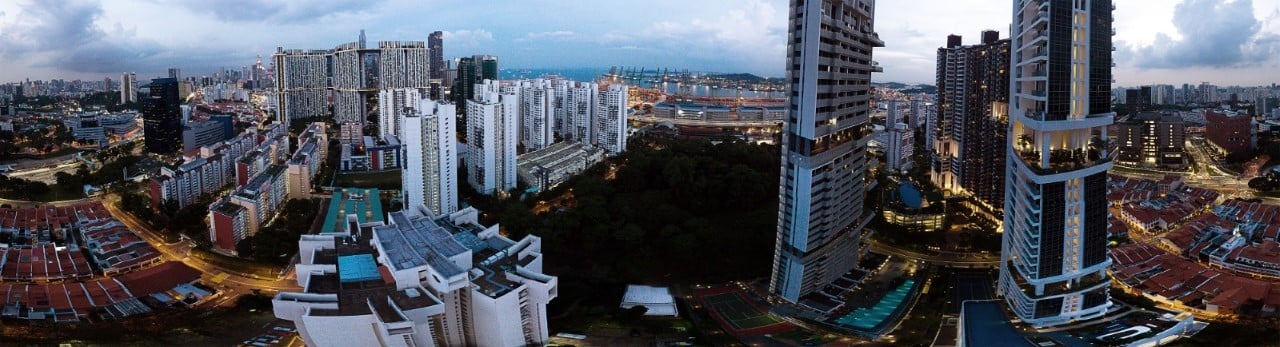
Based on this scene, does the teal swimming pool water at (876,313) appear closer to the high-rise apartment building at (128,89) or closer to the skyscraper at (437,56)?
the skyscraper at (437,56)

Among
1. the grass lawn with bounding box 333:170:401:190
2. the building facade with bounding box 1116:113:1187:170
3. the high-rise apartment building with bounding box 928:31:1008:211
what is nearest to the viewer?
the high-rise apartment building with bounding box 928:31:1008:211

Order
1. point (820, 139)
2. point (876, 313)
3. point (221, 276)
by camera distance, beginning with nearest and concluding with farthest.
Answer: point (820, 139) → point (876, 313) → point (221, 276)

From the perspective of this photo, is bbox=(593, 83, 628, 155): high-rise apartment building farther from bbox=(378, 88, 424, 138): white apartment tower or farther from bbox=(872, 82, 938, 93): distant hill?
bbox=(872, 82, 938, 93): distant hill

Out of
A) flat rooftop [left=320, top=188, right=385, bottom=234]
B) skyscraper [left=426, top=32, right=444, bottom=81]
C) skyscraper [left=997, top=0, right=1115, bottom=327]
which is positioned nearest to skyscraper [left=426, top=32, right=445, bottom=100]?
skyscraper [left=426, top=32, right=444, bottom=81]

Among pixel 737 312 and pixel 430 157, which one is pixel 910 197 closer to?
pixel 737 312

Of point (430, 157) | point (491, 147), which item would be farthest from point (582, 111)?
point (430, 157)

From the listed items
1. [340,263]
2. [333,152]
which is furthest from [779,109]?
[340,263]
